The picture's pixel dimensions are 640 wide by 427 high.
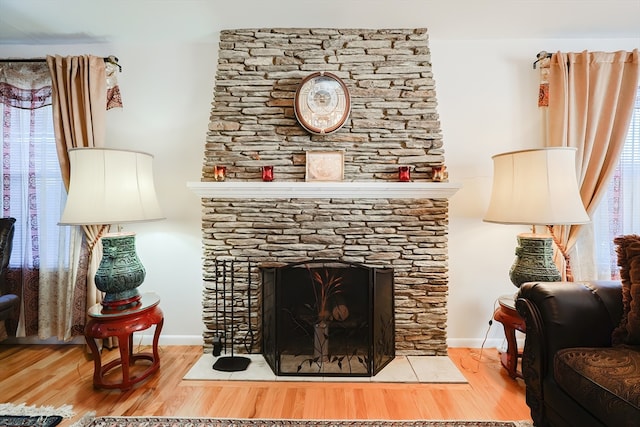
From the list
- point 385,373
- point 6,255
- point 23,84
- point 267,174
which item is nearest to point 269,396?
point 385,373

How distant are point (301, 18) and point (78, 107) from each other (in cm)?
182

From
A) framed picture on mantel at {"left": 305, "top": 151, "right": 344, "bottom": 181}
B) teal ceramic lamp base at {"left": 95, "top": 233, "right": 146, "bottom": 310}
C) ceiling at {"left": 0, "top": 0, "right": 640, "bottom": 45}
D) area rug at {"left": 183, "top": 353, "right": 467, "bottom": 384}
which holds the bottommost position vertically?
area rug at {"left": 183, "top": 353, "right": 467, "bottom": 384}

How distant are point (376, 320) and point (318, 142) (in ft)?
4.44

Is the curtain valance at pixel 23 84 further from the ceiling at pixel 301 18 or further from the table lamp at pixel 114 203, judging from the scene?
the table lamp at pixel 114 203

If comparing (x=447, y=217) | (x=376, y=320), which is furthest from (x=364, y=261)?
(x=447, y=217)

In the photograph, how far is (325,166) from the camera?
2.36 m

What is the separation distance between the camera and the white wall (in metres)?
2.53

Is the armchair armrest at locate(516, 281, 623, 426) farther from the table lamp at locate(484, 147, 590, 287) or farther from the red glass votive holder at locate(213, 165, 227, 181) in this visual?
the red glass votive holder at locate(213, 165, 227, 181)

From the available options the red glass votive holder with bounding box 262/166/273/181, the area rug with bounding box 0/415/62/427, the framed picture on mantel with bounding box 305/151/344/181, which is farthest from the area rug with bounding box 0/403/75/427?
the framed picture on mantel with bounding box 305/151/344/181

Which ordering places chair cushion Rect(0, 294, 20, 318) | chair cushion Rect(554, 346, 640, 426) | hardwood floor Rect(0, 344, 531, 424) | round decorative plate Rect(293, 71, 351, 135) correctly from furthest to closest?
round decorative plate Rect(293, 71, 351, 135), chair cushion Rect(0, 294, 20, 318), hardwood floor Rect(0, 344, 531, 424), chair cushion Rect(554, 346, 640, 426)

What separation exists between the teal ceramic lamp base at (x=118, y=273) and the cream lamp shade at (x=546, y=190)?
2.35 metres

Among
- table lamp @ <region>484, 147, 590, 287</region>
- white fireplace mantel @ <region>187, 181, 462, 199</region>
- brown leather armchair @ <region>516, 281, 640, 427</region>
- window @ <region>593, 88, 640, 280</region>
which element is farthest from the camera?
window @ <region>593, 88, 640, 280</region>

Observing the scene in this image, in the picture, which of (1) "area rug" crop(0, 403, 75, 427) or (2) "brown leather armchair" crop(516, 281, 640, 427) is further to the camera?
(1) "area rug" crop(0, 403, 75, 427)

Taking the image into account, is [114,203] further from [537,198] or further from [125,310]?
[537,198]
